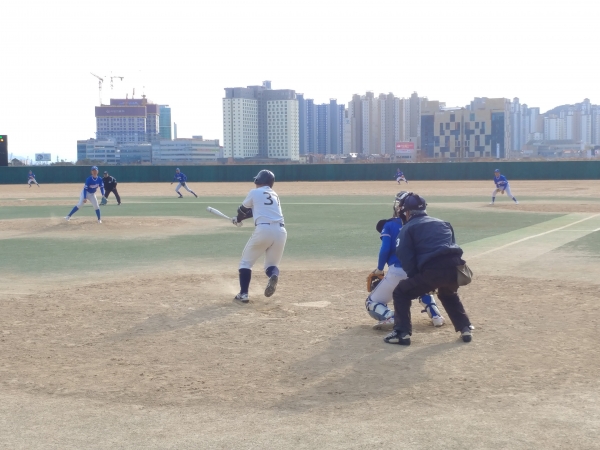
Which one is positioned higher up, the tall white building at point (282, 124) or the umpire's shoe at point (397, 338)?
the tall white building at point (282, 124)

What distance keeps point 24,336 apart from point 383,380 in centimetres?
415

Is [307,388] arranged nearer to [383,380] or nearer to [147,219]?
[383,380]

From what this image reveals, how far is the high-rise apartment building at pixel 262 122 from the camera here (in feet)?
599

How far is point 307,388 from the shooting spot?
6273mm

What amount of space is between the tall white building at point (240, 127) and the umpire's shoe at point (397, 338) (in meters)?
173

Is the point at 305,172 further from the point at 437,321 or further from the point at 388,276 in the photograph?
the point at 388,276

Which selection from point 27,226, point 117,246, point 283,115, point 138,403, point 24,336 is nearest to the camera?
point 138,403

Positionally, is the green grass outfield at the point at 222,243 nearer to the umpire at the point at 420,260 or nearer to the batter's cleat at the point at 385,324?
the batter's cleat at the point at 385,324

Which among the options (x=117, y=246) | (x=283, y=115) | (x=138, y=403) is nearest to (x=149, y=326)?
(x=138, y=403)

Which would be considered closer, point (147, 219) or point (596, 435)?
point (596, 435)

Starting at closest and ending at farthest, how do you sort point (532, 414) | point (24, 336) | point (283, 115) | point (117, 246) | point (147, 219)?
point (532, 414), point (24, 336), point (117, 246), point (147, 219), point (283, 115)

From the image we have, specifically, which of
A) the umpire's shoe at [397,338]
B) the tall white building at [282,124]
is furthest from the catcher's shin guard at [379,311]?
the tall white building at [282,124]

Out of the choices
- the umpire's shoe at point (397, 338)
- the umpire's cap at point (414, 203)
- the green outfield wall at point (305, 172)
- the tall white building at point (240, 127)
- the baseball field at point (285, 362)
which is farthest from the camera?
the tall white building at point (240, 127)

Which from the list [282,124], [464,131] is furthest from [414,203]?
[282,124]
